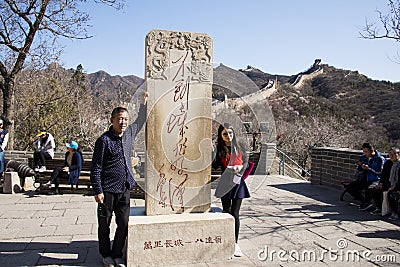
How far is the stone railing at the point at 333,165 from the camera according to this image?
27.1 ft

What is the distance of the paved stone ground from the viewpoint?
13.6 ft

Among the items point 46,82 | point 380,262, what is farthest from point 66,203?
point 46,82

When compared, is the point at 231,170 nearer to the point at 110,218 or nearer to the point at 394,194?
the point at 110,218

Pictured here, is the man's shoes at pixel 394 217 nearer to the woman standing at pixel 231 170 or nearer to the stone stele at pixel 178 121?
the woman standing at pixel 231 170

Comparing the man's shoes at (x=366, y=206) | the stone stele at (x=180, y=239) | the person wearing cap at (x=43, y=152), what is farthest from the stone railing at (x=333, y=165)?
the person wearing cap at (x=43, y=152)

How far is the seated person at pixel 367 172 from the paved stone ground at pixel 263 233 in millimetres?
312

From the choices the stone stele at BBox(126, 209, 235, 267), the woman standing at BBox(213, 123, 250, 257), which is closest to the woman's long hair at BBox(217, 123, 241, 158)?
the woman standing at BBox(213, 123, 250, 257)

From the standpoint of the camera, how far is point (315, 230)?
540 cm

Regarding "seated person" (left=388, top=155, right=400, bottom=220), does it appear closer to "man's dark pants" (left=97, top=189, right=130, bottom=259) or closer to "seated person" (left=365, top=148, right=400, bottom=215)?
"seated person" (left=365, top=148, right=400, bottom=215)

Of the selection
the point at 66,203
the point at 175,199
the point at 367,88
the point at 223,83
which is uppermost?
the point at 367,88

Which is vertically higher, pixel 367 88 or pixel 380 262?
pixel 367 88

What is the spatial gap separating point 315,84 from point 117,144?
172ft

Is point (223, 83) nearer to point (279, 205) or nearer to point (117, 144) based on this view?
point (117, 144)

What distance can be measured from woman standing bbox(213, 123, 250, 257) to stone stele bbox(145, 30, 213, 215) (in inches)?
7.3
